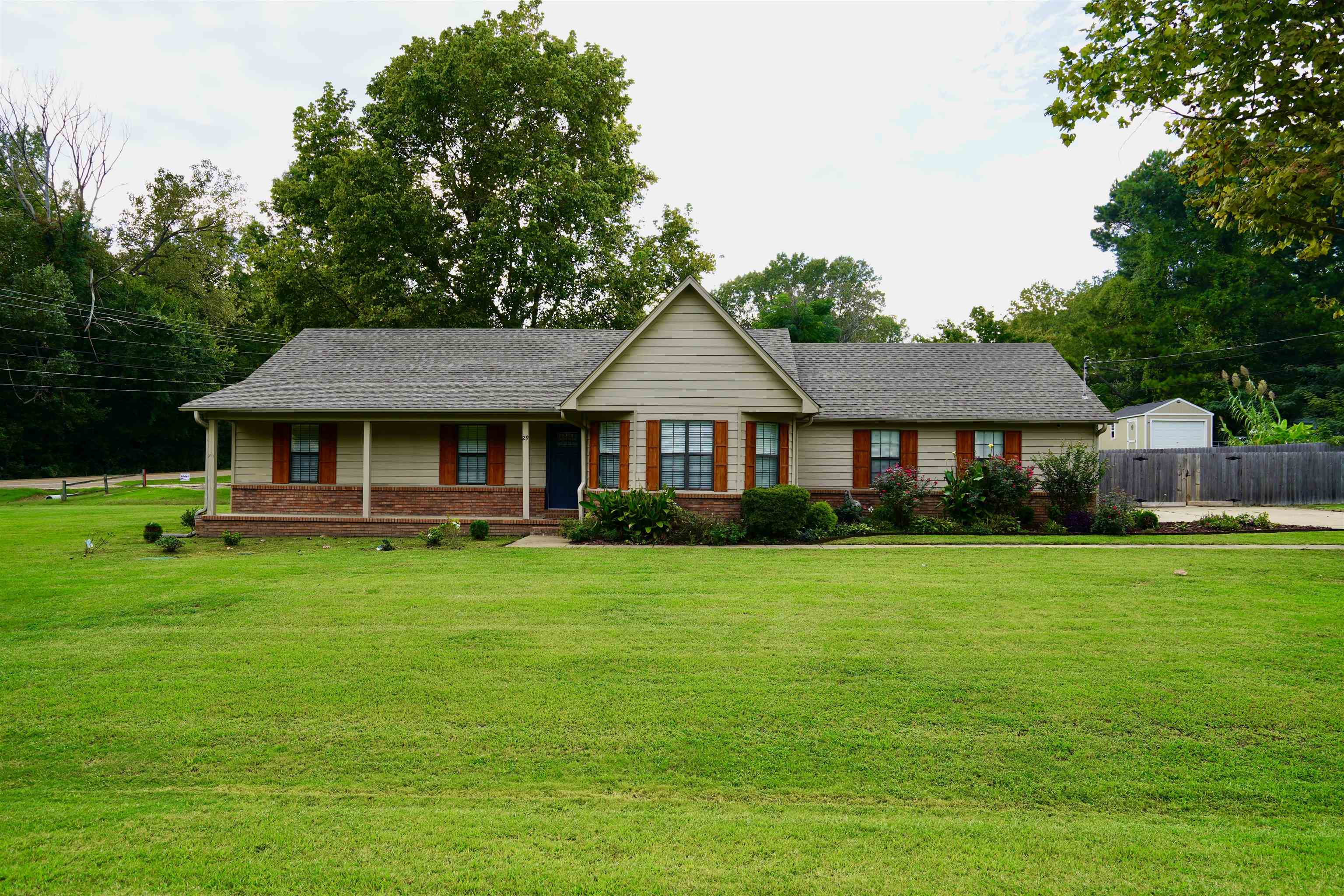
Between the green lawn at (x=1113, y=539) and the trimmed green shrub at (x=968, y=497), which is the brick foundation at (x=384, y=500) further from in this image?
the trimmed green shrub at (x=968, y=497)

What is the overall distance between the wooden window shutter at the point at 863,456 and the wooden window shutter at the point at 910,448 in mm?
752

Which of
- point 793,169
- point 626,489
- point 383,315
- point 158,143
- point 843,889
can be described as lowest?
point 843,889

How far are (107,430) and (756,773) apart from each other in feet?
159

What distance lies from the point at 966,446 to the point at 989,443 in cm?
59

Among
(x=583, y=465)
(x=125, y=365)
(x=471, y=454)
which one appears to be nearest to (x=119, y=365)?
(x=125, y=365)

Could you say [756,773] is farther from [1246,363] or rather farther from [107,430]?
[1246,363]

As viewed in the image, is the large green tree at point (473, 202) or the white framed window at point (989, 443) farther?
the large green tree at point (473, 202)

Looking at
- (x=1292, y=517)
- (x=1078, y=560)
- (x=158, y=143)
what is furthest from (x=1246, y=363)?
(x=158, y=143)

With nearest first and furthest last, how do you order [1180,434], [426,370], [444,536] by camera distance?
[444,536]
[426,370]
[1180,434]

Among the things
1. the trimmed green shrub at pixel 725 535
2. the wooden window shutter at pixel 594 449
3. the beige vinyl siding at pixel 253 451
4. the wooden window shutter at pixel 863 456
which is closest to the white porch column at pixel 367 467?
the beige vinyl siding at pixel 253 451

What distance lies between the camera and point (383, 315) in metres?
28.9

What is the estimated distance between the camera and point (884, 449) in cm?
1875

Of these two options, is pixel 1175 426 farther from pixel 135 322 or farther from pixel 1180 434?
pixel 135 322

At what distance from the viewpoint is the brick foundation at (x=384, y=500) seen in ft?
60.3
